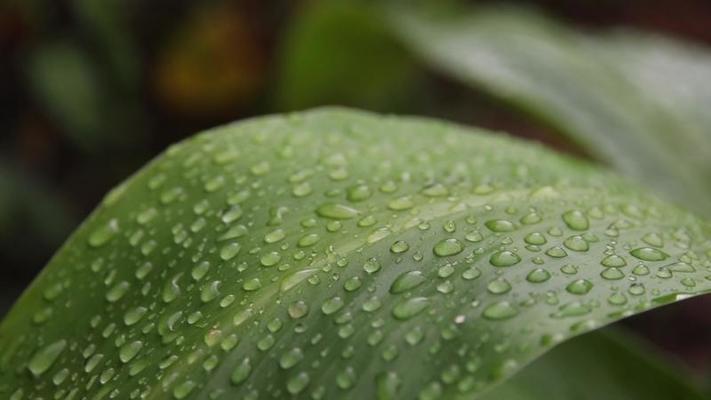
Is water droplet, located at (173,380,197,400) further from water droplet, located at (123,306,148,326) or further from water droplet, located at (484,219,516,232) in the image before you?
water droplet, located at (484,219,516,232)

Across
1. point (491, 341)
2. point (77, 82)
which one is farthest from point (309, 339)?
point (77, 82)

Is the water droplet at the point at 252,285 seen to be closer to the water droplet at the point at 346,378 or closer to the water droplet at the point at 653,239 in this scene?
the water droplet at the point at 346,378

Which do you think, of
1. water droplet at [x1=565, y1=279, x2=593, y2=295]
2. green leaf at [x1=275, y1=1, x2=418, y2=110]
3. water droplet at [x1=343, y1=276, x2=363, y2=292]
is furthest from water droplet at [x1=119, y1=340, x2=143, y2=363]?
green leaf at [x1=275, y1=1, x2=418, y2=110]

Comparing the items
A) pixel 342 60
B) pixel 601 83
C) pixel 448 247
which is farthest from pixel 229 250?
pixel 342 60

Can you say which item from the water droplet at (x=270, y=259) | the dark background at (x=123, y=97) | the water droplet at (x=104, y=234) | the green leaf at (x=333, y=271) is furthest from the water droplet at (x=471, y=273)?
the dark background at (x=123, y=97)

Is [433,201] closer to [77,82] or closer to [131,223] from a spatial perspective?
[131,223]

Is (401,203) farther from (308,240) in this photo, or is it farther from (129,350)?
(129,350)

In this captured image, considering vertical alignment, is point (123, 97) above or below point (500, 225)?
below
